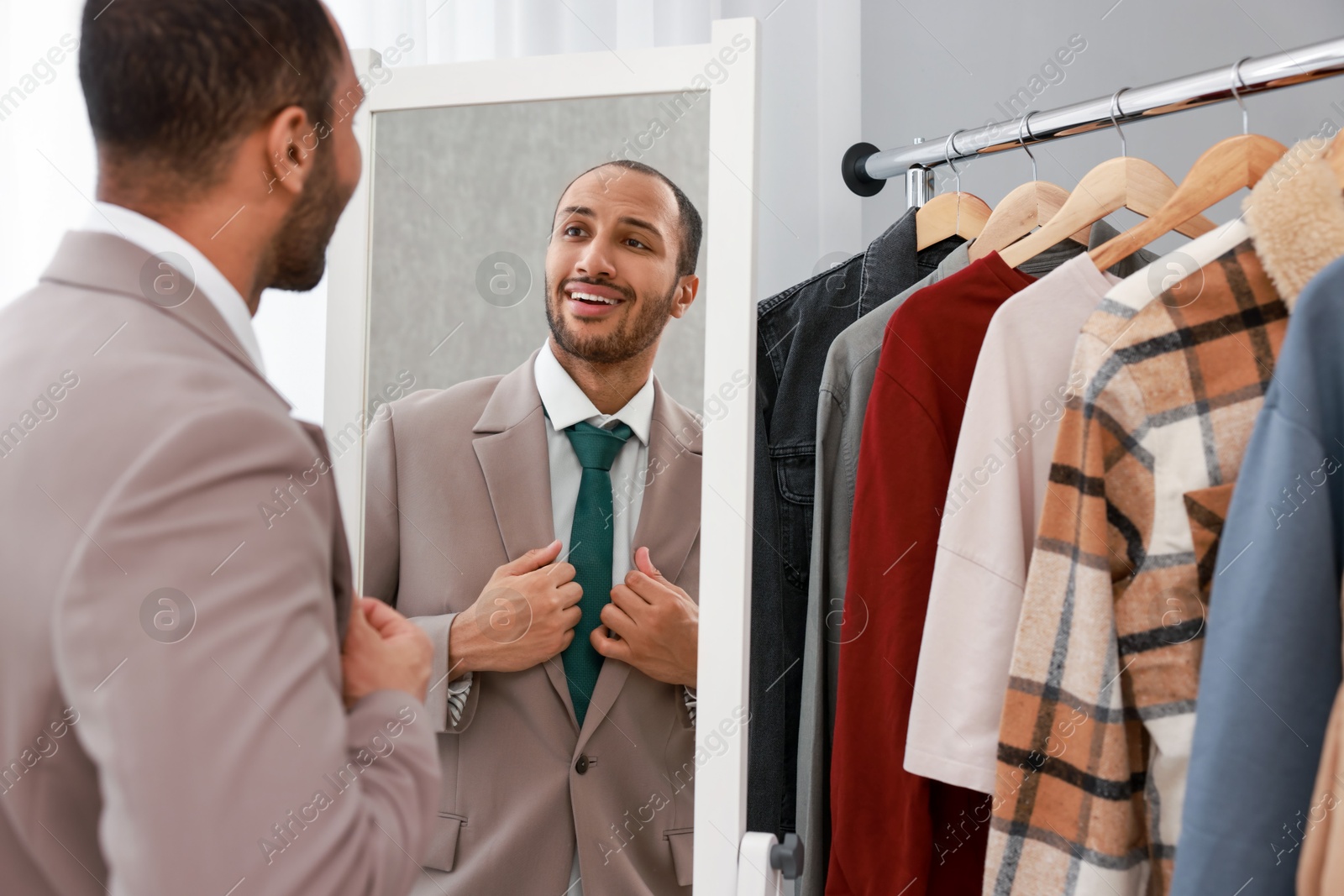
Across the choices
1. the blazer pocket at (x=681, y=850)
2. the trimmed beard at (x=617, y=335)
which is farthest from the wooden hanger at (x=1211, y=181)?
the blazer pocket at (x=681, y=850)

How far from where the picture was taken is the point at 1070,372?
0.93 metres

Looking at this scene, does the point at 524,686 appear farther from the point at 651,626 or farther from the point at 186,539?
the point at 186,539

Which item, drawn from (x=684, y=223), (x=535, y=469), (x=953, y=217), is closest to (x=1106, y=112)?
(x=953, y=217)

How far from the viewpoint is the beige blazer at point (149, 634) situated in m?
0.63

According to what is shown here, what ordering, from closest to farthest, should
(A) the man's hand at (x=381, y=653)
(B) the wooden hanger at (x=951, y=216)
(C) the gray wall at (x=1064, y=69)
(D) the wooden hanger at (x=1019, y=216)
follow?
(A) the man's hand at (x=381, y=653)
(D) the wooden hanger at (x=1019, y=216)
(B) the wooden hanger at (x=951, y=216)
(C) the gray wall at (x=1064, y=69)

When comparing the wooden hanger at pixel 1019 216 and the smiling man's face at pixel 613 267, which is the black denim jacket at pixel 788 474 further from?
the smiling man's face at pixel 613 267

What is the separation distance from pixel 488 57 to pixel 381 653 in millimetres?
781

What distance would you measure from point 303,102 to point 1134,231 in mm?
759

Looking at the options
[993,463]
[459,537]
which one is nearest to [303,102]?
[459,537]

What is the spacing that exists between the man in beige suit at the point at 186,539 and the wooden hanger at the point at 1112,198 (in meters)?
0.73

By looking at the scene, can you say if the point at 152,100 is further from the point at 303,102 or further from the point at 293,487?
the point at 293,487

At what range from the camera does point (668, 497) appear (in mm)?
921

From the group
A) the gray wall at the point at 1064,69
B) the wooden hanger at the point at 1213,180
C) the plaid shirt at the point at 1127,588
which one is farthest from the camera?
the gray wall at the point at 1064,69

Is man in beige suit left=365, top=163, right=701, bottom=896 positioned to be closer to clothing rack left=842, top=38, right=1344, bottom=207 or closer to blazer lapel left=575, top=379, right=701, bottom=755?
blazer lapel left=575, top=379, right=701, bottom=755
